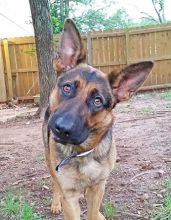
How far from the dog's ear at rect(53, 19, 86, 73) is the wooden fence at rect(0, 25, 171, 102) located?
1100 centimetres

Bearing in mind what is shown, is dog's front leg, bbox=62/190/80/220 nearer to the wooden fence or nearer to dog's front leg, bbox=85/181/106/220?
dog's front leg, bbox=85/181/106/220

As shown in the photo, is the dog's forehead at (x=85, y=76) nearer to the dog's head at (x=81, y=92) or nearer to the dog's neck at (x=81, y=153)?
the dog's head at (x=81, y=92)

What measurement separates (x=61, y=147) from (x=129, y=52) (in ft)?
37.8

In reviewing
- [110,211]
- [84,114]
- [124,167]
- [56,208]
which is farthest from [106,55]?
[84,114]

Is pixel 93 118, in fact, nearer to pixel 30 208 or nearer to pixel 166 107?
pixel 30 208

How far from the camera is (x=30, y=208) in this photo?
3758 millimetres

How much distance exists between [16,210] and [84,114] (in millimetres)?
1585

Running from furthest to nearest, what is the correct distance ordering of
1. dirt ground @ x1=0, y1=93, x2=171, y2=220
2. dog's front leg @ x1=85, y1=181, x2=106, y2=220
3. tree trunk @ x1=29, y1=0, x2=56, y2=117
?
tree trunk @ x1=29, y1=0, x2=56, y2=117 → dirt ground @ x1=0, y1=93, x2=171, y2=220 → dog's front leg @ x1=85, y1=181, x2=106, y2=220

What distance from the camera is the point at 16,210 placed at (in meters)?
3.79

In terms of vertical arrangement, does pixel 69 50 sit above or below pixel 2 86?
above

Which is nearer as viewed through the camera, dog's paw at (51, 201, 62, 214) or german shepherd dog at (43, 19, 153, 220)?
german shepherd dog at (43, 19, 153, 220)

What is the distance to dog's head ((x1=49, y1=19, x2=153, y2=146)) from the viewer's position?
2.65m

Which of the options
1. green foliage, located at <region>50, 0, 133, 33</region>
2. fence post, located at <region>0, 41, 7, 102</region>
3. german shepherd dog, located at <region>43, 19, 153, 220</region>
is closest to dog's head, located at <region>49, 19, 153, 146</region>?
german shepherd dog, located at <region>43, 19, 153, 220</region>

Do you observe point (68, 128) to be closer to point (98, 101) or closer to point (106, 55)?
point (98, 101)
